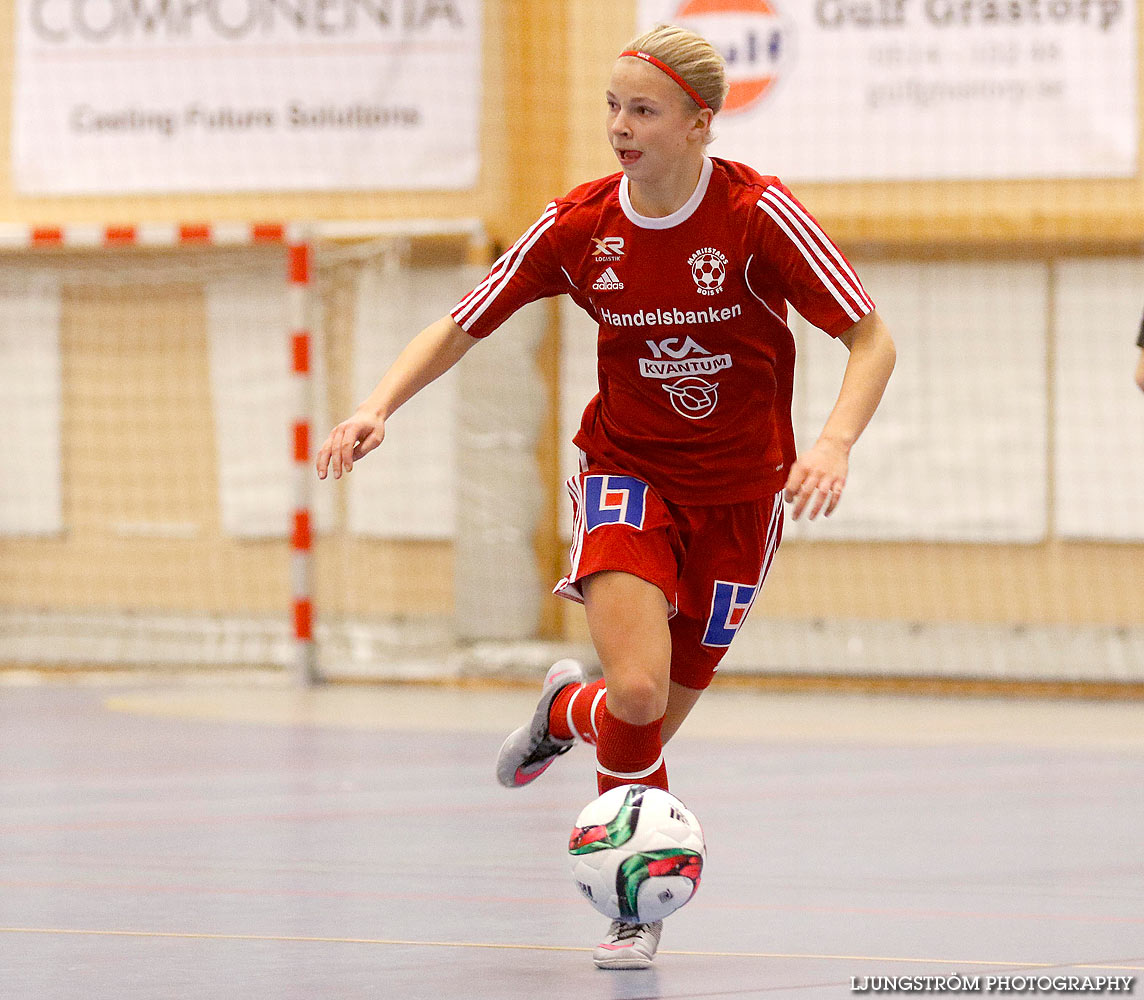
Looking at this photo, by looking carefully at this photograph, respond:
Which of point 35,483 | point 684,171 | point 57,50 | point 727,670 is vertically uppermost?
point 57,50

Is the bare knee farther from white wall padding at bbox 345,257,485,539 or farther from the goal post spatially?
white wall padding at bbox 345,257,485,539

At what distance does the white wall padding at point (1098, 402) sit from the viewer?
11141mm

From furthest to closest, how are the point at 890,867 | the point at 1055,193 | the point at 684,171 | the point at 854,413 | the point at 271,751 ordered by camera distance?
1. the point at 1055,193
2. the point at 271,751
3. the point at 890,867
4. the point at 684,171
5. the point at 854,413

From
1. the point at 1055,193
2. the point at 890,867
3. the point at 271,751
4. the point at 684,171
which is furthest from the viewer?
the point at 1055,193

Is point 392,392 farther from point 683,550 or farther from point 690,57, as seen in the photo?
point 690,57

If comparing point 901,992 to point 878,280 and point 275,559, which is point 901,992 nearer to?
point 878,280

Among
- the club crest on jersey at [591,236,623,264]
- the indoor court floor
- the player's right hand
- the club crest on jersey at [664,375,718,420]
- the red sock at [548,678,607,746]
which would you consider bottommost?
the indoor court floor

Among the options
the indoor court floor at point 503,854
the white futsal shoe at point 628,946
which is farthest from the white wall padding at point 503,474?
the white futsal shoe at point 628,946

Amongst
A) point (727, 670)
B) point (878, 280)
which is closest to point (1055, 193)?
point (878, 280)

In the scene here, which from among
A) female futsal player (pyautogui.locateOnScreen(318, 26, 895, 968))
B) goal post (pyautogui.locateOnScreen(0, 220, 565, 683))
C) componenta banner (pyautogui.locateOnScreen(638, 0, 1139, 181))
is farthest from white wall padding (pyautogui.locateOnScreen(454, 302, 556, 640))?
female futsal player (pyautogui.locateOnScreen(318, 26, 895, 968))

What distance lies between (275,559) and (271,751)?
4.07 metres

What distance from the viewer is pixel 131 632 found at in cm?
1241

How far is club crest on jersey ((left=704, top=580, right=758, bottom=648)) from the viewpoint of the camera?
4.66 meters

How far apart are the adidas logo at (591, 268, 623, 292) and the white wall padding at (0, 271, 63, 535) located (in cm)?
883
